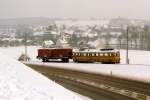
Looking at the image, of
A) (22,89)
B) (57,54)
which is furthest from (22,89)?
(57,54)

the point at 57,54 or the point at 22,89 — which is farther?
the point at 57,54

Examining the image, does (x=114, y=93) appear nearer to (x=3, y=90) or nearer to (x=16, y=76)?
(x=16, y=76)

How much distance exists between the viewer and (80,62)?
76438 mm

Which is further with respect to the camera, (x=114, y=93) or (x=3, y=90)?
(x=114, y=93)

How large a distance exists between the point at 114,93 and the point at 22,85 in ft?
42.5

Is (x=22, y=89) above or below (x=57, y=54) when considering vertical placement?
above

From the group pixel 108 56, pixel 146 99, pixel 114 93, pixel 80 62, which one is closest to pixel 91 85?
pixel 114 93

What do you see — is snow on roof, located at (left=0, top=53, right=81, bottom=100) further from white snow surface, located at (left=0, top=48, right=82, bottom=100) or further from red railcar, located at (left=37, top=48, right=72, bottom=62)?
red railcar, located at (left=37, top=48, right=72, bottom=62)

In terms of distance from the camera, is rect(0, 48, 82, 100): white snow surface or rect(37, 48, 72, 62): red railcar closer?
rect(0, 48, 82, 100): white snow surface

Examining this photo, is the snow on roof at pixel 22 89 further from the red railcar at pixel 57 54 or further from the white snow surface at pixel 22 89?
the red railcar at pixel 57 54

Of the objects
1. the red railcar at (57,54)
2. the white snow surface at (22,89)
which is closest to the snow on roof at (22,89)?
the white snow surface at (22,89)

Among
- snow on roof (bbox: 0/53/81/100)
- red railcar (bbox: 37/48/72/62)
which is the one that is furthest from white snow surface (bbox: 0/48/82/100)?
red railcar (bbox: 37/48/72/62)

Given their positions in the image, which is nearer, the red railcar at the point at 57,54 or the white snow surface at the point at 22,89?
the white snow surface at the point at 22,89

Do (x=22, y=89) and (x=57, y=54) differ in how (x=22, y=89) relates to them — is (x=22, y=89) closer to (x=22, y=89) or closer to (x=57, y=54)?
(x=22, y=89)
